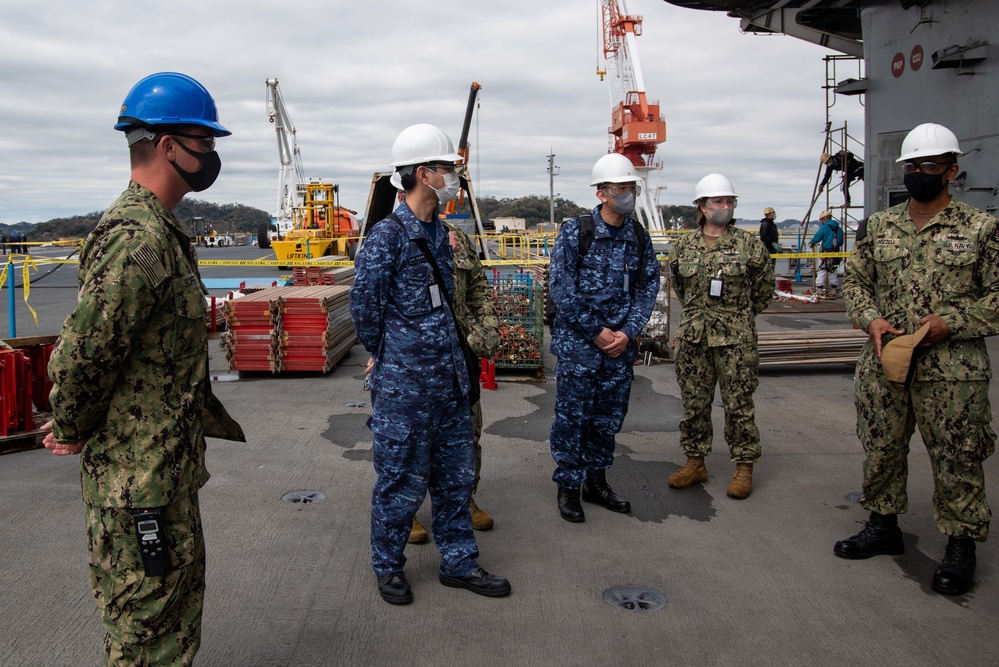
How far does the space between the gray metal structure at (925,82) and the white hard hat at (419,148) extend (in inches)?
365

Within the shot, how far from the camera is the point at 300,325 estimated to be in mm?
8148

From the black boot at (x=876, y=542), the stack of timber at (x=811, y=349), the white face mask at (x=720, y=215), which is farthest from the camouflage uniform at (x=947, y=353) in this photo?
the stack of timber at (x=811, y=349)

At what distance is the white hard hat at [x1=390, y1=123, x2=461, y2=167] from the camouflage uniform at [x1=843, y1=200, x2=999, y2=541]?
90.7 inches

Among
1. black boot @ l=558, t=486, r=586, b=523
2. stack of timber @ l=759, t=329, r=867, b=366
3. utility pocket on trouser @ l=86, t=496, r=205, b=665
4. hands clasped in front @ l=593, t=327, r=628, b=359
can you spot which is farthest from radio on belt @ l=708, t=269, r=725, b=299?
stack of timber @ l=759, t=329, r=867, b=366

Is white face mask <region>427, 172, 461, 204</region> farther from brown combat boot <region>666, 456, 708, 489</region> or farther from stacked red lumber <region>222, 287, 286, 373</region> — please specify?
stacked red lumber <region>222, 287, 286, 373</region>

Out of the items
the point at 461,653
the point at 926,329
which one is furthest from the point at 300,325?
the point at 926,329

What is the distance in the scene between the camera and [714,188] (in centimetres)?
477

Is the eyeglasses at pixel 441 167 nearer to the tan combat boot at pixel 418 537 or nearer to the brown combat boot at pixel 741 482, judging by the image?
the tan combat boot at pixel 418 537

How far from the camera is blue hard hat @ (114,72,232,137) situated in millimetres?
2223

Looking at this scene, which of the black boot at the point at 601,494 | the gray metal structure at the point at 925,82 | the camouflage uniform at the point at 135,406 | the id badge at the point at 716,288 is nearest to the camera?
the camouflage uniform at the point at 135,406

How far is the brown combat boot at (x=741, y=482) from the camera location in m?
4.69

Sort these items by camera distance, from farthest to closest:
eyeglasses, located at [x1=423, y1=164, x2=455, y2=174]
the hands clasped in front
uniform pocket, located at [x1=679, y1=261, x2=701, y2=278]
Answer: uniform pocket, located at [x1=679, y1=261, x2=701, y2=278] → the hands clasped in front → eyeglasses, located at [x1=423, y1=164, x2=455, y2=174]

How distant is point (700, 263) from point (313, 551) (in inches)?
117

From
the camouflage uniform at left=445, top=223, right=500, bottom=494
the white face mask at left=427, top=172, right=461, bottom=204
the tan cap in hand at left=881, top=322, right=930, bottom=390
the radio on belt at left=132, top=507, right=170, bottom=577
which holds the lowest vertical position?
the radio on belt at left=132, top=507, right=170, bottom=577
